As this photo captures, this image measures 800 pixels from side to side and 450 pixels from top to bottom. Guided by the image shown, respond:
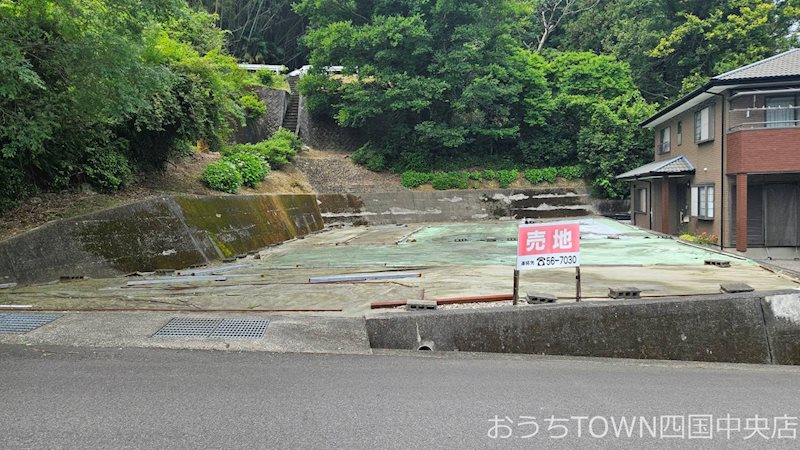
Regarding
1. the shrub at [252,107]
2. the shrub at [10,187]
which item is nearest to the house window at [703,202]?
the shrub at [10,187]

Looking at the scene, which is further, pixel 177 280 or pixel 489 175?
pixel 489 175

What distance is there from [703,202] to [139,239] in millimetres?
17095

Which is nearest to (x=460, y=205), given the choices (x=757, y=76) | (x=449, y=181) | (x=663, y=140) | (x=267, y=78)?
(x=449, y=181)

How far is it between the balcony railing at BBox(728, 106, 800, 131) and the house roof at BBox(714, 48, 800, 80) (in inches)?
37.6

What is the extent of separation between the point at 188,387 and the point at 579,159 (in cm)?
2851

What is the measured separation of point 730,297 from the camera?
255 inches

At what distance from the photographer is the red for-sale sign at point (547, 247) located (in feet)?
20.6

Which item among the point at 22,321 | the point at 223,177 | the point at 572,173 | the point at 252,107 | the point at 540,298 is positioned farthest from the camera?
the point at 572,173

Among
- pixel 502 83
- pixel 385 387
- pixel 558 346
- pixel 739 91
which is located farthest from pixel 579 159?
pixel 385 387

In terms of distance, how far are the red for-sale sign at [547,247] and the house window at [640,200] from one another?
19.1 meters

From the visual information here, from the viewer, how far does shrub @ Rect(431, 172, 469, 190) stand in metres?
29.1

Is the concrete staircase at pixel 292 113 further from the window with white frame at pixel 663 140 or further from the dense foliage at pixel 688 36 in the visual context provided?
the dense foliage at pixel 688 36

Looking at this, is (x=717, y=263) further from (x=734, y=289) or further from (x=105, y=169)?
(x=105, y=169)

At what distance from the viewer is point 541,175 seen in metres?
29.9
